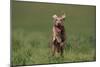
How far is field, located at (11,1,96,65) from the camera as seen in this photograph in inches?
80.0

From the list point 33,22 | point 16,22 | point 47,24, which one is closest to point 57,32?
point 47,24

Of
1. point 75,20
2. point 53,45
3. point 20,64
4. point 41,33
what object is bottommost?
point 20,64

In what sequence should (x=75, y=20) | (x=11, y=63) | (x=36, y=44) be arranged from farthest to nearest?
1. (x=75, y=20)
2. (x=36, y=44)
3. (x=11, y=63)

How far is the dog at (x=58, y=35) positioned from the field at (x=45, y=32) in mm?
49

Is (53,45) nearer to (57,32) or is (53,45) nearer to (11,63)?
(57,32)

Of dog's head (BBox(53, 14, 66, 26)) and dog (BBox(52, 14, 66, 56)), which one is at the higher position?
dog's head (BBox(53, 14, 66, 26))

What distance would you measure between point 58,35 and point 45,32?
0.53 ft

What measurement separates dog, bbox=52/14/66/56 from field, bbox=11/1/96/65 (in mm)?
49

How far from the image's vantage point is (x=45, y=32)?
7.05 ft

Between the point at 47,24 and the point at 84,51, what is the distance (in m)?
0.57

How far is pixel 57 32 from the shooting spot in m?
2.21

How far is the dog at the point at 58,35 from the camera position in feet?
7.18

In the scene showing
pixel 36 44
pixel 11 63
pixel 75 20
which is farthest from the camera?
pixel 75 20

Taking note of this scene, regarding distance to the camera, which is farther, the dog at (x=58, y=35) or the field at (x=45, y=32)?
the dog at (x=58, y=35)
